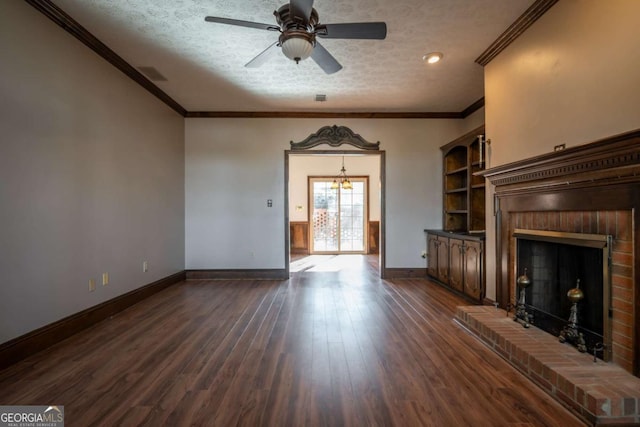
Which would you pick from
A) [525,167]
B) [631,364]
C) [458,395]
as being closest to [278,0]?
[525,167]

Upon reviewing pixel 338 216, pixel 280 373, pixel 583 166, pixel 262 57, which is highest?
pixel 262 57

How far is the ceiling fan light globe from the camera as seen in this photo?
7.23ft

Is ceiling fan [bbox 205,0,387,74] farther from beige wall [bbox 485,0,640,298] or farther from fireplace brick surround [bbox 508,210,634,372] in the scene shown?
fireplace brick surround [bbox 508,210,634,372]

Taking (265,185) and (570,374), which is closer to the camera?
(570,374)

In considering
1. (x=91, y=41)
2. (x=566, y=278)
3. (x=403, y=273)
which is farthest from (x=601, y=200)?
(x=91, y=41)

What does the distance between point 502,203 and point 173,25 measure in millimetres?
3657

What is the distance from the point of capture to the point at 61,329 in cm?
277

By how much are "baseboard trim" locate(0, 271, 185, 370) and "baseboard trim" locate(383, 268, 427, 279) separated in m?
3.78

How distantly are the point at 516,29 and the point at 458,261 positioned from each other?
109 inches

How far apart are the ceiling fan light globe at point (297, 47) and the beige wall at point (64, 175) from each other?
2.08m

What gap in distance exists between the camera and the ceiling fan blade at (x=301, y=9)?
2029 mm

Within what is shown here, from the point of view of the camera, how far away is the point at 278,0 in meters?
2.60

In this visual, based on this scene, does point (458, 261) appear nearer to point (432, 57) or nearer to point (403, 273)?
point (403, 273)

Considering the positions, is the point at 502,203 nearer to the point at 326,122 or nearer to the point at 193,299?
the point at 326,122
